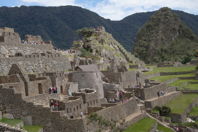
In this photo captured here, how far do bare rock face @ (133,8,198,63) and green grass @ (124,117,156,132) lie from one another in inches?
3974

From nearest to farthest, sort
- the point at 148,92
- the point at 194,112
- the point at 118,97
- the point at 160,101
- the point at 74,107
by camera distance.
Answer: the point at 74,107
the point at 118,97
the point at 148,92
the point at 160,101
the point at 194,112

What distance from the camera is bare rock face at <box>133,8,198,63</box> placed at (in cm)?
14112

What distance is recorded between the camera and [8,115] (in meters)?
23.7

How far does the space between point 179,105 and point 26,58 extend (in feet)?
65.0

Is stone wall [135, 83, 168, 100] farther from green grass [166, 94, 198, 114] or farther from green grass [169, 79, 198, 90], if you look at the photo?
green grass [169, 79, 198, 90]

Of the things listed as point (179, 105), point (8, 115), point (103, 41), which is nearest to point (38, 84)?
point (8, 115)

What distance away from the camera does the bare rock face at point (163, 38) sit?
463ft

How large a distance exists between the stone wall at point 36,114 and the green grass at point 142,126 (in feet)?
23.9

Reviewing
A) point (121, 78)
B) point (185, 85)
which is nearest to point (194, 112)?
point (121, 78)

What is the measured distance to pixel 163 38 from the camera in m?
160

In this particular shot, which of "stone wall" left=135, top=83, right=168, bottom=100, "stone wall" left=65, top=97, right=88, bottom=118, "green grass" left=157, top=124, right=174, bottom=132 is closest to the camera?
"stone wall" left=65, top=97, right=88, bottom=118

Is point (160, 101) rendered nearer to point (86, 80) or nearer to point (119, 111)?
point (86, 80)

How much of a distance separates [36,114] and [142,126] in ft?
36.9

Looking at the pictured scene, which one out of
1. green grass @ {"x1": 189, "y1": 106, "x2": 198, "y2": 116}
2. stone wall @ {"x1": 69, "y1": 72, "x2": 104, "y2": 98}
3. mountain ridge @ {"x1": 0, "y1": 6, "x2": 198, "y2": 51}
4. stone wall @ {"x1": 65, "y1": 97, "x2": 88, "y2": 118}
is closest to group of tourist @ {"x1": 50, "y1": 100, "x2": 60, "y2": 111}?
stone wall @ {"x1": 65, "y1": 97, "x2": 88, "y2": 118}
